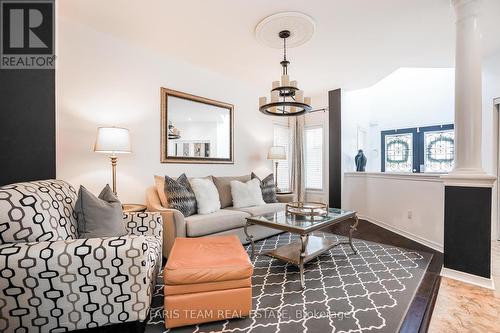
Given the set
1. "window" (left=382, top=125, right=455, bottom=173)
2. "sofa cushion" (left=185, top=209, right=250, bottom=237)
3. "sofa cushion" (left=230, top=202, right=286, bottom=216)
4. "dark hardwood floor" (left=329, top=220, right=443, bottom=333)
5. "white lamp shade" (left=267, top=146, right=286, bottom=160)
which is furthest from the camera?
"window" (left=382, top=125, right=455, bottom=173)

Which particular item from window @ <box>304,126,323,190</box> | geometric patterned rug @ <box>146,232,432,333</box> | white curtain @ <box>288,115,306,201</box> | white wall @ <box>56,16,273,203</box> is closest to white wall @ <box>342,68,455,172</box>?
window @ <box>304,126,323,190</box>

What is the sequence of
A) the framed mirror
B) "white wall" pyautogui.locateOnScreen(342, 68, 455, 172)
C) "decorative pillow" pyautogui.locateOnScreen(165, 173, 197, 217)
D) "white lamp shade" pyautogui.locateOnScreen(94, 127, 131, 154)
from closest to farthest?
"white lamp shade" pyautogui.locateOnScreen(94, 127, 131, 154) → "decorative pillow" pyautogui.locateOnScreen(165, 173, 197, 217) → the framed mirror → "white wall" pyautogui.locateOnScreen(342, 68, 455, 172)

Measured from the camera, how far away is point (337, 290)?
6.70 feet

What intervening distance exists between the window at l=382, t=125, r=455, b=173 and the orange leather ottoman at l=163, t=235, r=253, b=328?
5628 mm

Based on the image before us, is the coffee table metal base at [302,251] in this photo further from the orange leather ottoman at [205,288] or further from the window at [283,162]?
the window at [283,162]

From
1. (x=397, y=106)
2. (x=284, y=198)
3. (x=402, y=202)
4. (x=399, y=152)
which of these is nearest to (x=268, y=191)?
(x=284, y=198)

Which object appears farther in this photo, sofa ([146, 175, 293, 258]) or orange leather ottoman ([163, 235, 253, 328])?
sofa ([146, 175, 293, 258])

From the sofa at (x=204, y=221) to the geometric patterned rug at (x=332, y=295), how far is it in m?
0.51

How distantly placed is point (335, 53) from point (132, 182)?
128 inches

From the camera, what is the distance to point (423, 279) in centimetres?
224

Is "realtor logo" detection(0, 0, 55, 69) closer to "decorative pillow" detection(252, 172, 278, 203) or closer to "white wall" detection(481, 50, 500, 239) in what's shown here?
"decorative pillow" detection(252, 172, 278, 203)

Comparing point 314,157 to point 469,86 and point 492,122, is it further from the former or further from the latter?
point 469,86

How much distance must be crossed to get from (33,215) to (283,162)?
4521 mm

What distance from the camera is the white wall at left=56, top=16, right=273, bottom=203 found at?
261 centimetres
